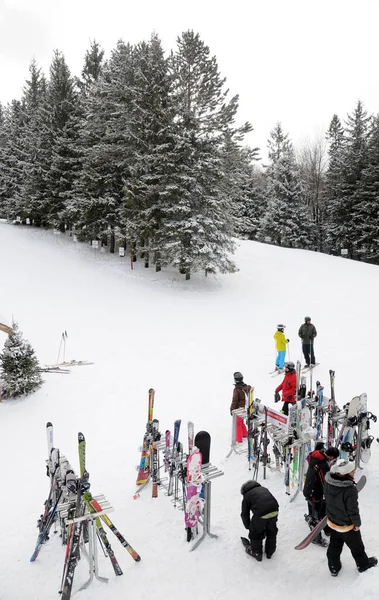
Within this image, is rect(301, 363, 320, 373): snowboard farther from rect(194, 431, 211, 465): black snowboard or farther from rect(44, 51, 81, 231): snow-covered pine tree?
rect(44, 51, 81, 231): snow-covered pine tree

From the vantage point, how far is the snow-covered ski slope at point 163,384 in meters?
5.28

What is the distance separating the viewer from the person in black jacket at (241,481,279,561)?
17.2ft

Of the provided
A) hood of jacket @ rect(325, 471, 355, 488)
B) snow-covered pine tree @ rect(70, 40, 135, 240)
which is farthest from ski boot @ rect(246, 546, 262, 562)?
snow-covered pine tree @ rect(70, 40, 135, 240)

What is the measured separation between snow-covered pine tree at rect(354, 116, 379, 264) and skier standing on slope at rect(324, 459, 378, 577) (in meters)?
30.3

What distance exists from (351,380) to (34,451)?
8.22 m

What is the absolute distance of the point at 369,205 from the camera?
3250 centimetres

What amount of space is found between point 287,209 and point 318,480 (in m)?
34.9

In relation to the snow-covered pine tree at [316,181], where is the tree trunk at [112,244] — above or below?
below

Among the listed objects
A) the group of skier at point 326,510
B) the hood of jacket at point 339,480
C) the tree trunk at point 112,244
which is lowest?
the group of skier at point 326,510

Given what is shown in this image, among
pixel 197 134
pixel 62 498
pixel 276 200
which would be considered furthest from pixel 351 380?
pixel 276 200

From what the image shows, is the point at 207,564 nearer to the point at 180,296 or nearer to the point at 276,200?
the point at 180,296

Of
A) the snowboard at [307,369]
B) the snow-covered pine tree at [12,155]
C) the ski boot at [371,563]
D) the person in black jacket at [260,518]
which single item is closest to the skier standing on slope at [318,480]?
the person in black jacket at [260,518]

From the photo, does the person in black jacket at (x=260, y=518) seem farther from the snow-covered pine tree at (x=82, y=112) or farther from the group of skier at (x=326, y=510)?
the snow-covered pine tree at (x=82, y=112)

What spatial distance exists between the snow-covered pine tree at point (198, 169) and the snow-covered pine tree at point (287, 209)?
53.3 ft
